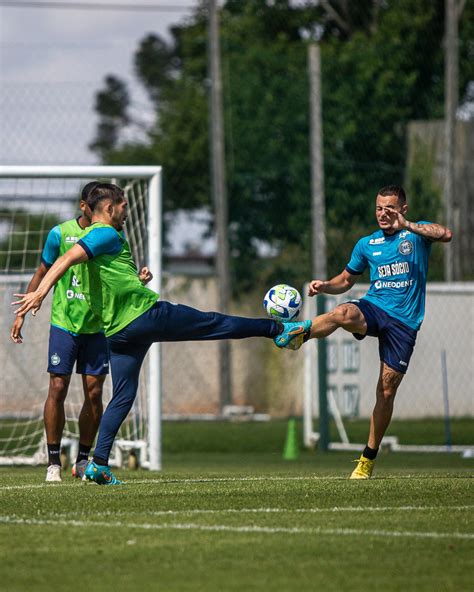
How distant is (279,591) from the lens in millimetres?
5527

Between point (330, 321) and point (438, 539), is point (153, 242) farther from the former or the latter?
point (438, 539)

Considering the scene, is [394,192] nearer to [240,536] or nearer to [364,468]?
[364,468]

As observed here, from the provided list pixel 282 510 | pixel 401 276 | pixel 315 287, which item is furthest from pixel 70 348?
pixel 282 510

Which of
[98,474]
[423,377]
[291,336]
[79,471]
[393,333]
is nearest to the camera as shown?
[98,474]

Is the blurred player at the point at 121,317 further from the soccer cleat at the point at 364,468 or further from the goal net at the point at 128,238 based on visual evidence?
the goal net at the point at 128,238

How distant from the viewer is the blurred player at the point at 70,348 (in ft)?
35.1

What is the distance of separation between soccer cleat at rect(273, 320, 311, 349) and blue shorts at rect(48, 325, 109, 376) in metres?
1.96

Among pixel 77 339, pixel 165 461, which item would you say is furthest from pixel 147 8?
pixel 77 339

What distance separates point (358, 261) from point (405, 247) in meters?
0.53

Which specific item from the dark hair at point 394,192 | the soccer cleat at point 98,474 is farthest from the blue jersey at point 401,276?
the soccer cleat at point 98,474

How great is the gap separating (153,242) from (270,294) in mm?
3722

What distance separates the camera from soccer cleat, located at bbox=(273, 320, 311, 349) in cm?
944

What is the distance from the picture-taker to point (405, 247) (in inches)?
401

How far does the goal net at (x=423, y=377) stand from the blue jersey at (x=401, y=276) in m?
8.83
